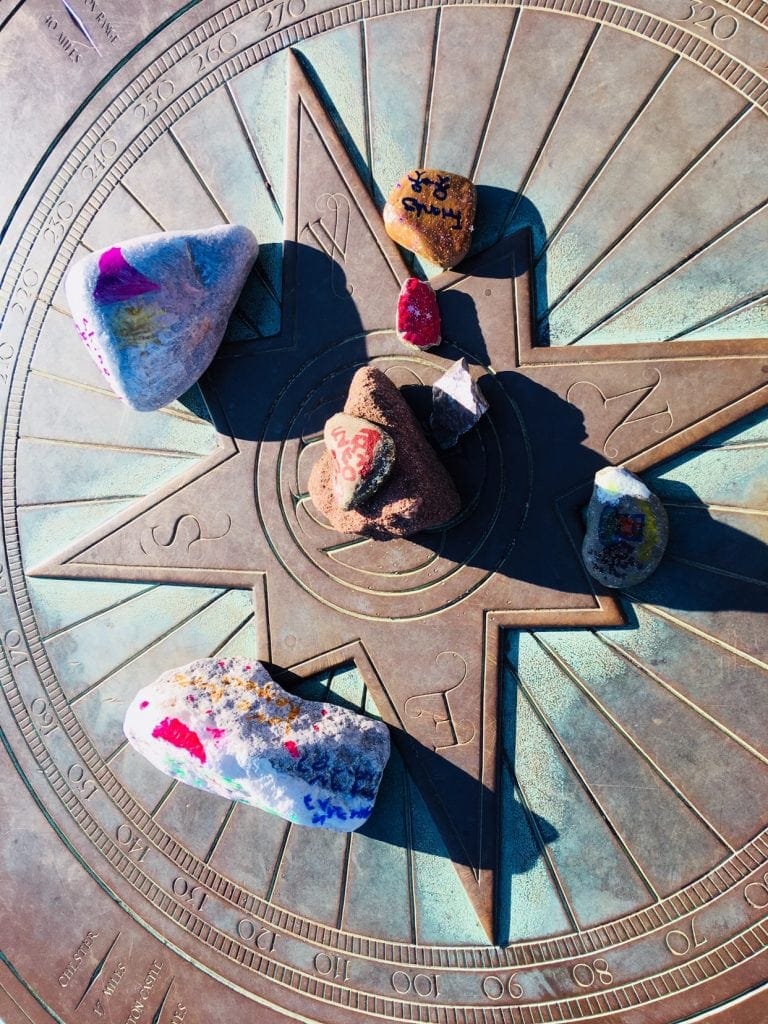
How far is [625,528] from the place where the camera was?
6.32 metres

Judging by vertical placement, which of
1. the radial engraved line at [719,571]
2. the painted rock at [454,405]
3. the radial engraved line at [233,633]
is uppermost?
the painted rock at [454,405]

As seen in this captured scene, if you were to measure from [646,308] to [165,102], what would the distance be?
5.56m

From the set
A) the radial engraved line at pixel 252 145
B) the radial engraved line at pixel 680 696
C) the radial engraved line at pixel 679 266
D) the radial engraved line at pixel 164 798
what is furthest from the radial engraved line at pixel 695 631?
the radial engraved line at pixel 252 145

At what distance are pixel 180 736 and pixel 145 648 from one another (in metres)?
1.33

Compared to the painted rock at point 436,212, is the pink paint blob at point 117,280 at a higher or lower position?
lower

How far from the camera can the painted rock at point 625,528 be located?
6.32m

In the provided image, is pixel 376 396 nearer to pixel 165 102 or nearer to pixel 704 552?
pixel 704 552

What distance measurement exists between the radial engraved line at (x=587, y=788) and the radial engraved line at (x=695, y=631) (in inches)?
52.6

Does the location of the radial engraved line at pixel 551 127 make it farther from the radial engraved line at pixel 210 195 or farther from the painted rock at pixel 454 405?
the radial engraved line at pixel 210 195

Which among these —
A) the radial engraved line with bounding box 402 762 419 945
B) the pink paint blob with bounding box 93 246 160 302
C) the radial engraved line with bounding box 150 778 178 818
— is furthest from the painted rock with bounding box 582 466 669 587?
the radial engraved line with bounding box 150 778 178 818

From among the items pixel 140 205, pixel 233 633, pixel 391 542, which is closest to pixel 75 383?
pixel 140 205

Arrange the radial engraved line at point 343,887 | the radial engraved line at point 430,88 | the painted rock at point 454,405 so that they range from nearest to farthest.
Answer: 1. the painted rock at point 454,405
2. the radial engraved line at point 430,88
3. the radial engraved line at point 343,887

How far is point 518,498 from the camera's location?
22.5ft

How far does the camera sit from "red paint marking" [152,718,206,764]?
22.0 feet
